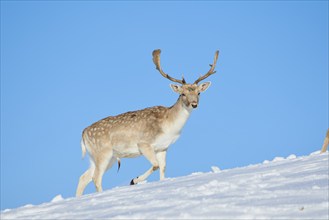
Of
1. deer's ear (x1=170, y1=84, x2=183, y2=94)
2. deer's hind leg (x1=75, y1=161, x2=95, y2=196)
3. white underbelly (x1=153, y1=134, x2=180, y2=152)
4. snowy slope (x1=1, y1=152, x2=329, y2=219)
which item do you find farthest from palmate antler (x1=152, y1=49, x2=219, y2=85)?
snowy slope (x1=1, y1=152, x2=329, y2=219)

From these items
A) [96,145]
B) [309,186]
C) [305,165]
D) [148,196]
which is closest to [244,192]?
[309,186]

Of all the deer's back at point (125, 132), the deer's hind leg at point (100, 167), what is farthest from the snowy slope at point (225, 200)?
the deer's back at point (125, 132)

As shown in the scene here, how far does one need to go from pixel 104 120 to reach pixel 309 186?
7.76 metres

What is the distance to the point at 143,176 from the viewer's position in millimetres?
12570

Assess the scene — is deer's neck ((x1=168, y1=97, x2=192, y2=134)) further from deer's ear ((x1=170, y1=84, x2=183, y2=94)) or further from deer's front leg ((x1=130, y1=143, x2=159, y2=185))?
deer's front leg ((x1=130, y1=143, x2=159, y2=185))

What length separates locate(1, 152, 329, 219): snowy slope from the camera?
549cm

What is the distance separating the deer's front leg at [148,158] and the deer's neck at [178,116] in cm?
66

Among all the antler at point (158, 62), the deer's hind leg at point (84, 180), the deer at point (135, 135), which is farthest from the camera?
the antler at point (158, 62)

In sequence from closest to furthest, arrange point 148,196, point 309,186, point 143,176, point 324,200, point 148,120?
1. point 324,200
2. point 309,186
3. point 148,196
4. point 143,176
5. point 148,120

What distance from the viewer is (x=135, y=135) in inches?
520

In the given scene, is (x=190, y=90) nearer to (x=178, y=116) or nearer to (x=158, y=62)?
(x=178, y=116)

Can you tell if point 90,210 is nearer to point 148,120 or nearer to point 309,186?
point 309,186

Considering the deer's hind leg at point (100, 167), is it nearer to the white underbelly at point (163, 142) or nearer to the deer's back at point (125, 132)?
the deer's back at point (125, 132)

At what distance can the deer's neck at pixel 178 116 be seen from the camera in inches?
523
